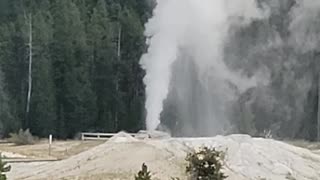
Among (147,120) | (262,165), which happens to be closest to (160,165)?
(262,165)

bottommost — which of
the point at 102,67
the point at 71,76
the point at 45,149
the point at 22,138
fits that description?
the point at 45,149

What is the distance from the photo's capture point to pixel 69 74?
41531 mm

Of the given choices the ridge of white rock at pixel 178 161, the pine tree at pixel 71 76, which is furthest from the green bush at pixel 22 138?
the ridge of white rock at pixel 178 161

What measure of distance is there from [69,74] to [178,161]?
2353 cm

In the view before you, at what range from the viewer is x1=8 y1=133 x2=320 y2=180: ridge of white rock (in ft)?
60.0

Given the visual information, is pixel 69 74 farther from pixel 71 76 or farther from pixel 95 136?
pixel 95 136

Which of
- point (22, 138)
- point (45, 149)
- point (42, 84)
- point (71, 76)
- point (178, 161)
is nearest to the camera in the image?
point (178, 161)

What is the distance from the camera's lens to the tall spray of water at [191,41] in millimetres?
37469

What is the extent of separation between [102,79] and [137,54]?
6.85 ft

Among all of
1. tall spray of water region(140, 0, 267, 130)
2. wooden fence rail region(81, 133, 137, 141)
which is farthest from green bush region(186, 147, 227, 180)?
tall spray of water region(140, 0, 267, 130)

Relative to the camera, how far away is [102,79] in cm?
4253

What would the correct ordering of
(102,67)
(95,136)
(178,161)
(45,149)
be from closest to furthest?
(178,161)
(45,149)
(95,136)
(102,67)

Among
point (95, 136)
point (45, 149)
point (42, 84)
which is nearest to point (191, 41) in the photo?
point (95, 136)

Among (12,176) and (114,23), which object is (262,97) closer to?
(114,23)
